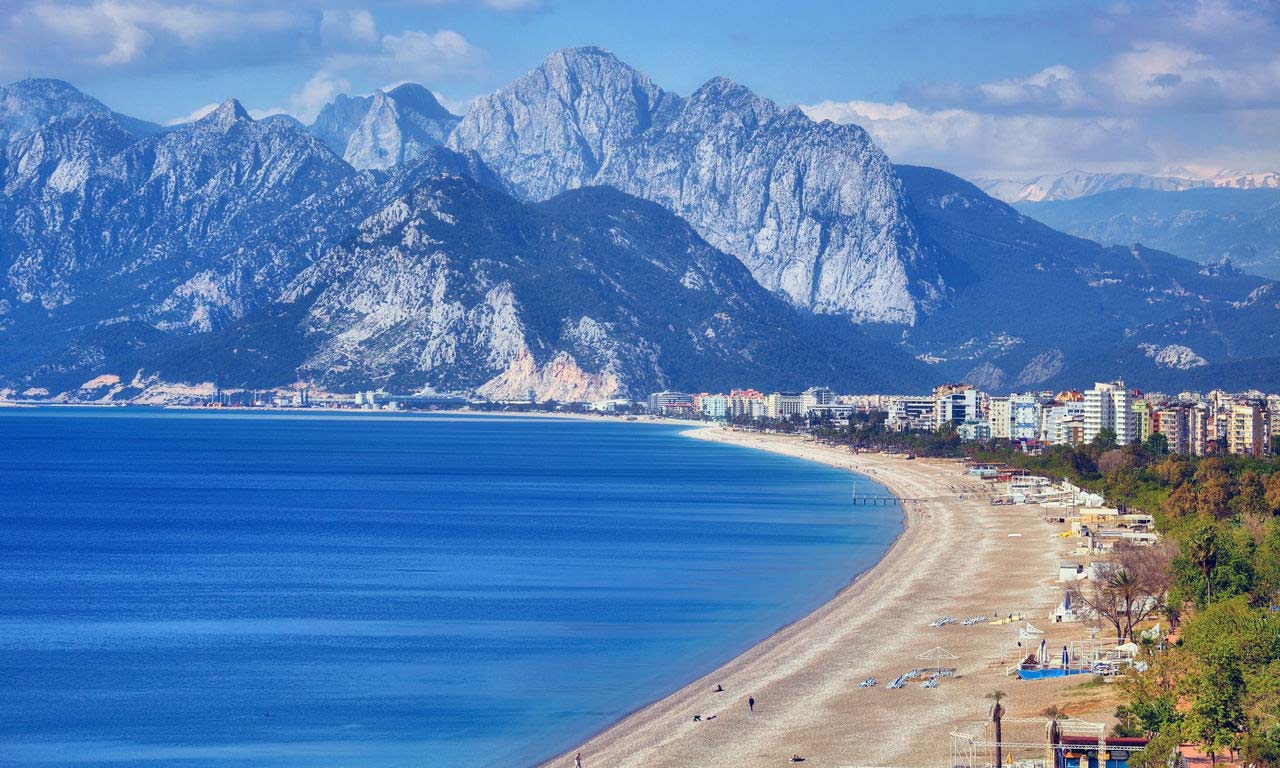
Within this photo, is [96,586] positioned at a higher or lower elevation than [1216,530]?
lower

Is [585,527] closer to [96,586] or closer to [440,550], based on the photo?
[440,550]

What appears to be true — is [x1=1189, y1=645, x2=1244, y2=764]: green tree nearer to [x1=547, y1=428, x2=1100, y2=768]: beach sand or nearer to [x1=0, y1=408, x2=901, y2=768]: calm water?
[x1=547, y1=428, x2=1100, y2=768]: beach sand

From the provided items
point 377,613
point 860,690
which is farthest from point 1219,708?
point 377,613

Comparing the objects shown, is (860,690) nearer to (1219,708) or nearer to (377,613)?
(1219,708)

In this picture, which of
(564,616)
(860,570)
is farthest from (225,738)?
(860,570)

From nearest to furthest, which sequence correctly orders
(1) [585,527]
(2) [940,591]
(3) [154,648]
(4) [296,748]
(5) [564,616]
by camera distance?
1. (4) [296,748]
2. (3) [154,648]
3. (5) [564,616]
4. (2) [940,591]
5. (1) [585,527]

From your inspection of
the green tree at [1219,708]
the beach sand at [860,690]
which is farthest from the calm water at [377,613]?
the green tree at [1219,708]
